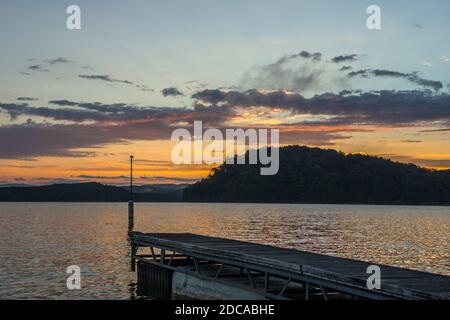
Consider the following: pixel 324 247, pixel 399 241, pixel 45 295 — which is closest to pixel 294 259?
pixel 45 295

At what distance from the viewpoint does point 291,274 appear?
2048 cm

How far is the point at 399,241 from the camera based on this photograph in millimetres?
78500

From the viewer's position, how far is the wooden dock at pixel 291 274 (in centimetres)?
1688

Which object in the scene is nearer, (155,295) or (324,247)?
(155,295)

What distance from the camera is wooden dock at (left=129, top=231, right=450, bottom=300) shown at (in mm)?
16875

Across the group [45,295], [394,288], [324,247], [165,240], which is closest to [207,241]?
[165,240]

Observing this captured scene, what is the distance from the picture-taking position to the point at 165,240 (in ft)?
103

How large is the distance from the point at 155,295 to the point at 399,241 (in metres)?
53.9
